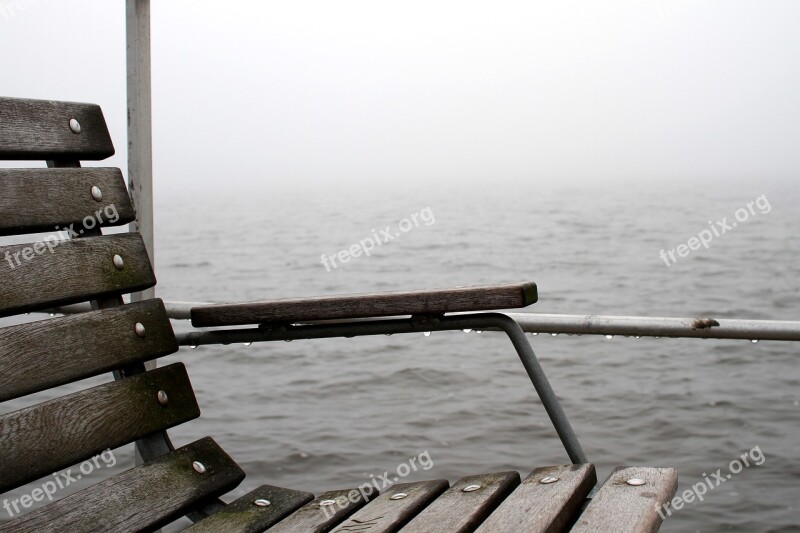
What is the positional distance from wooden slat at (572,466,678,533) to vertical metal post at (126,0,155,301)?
957mm

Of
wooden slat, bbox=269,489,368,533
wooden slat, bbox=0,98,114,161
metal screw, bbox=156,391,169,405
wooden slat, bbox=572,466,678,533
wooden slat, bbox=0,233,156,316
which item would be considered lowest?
wooden slat, bbox=572,466,678,533

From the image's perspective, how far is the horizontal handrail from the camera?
162 cm

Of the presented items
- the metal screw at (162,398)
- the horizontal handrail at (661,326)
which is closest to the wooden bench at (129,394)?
the metal screw at (162,398)

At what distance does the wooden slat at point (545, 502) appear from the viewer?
1.08m

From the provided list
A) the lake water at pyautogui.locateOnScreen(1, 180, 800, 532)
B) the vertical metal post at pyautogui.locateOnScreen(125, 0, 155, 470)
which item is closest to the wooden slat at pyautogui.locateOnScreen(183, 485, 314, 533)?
the vertical metal post at pyautogui.locateOnScreen(125, 0, 155, 470)

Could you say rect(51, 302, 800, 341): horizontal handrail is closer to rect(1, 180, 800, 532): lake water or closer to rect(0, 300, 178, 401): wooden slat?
rect(0, 300, 178, 401): wooden slat

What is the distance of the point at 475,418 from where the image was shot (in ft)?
22.8

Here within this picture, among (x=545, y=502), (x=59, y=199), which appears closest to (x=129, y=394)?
(x=59, y=199)

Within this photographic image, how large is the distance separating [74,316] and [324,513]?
17.2 inches

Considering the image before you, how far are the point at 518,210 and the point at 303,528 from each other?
41.0 metres

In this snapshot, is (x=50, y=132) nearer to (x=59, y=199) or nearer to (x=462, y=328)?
(x=59, y=199)

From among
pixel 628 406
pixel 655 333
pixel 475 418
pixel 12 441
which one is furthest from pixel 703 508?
pixel 12 441

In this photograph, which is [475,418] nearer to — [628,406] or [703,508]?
[628,406]

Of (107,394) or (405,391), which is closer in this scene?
(107,394)
